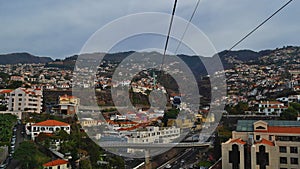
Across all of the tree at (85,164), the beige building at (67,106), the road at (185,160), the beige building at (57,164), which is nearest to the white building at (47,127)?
the beige building at (57,164)

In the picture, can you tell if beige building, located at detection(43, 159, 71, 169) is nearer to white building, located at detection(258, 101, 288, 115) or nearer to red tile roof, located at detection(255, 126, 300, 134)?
red tile roof, located at detection(255, 126, 300, 134)

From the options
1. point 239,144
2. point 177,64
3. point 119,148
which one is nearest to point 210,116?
point 119,148

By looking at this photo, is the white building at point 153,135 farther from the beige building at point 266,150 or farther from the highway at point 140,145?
the beige building at point 266,150

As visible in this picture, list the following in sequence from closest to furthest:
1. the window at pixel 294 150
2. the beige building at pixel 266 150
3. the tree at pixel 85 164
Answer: the beige building at pixel 266 150 → the window at pixel 294 150 → the tree at pixel 85 164

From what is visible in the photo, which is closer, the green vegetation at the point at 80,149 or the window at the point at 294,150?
the window at the point at 294,150

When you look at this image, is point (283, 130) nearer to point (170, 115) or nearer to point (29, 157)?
point (29, 157)

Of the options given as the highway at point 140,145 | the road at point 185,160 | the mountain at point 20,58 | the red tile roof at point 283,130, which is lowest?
the road at point 185,160

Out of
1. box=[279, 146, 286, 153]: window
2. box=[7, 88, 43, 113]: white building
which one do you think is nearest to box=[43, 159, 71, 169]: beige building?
box=[279, 146, 286, 153]: window
